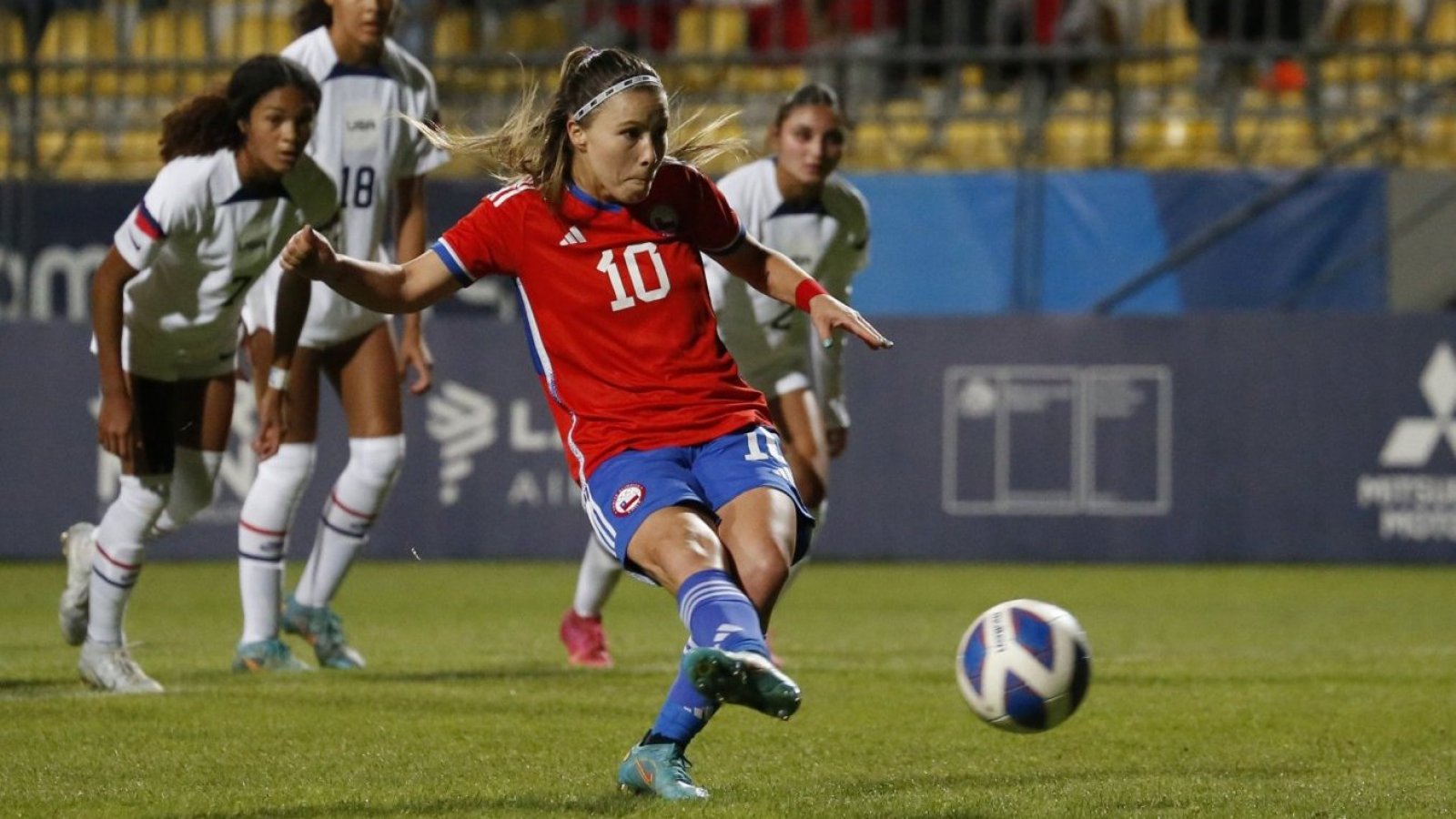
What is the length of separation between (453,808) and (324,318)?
3.43 meters

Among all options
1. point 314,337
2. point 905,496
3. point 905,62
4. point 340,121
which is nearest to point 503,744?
point 314,337

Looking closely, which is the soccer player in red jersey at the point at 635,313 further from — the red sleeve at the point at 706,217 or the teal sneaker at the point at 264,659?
the teal sneaker at the point at 264,659

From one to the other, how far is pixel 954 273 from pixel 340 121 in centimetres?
776

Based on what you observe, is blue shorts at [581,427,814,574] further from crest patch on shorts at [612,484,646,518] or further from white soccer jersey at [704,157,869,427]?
white soccer jersey at [704,157,869,427]

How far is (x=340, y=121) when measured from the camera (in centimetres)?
834

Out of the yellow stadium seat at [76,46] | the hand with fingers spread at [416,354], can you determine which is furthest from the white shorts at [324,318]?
the yellow stadium seat at [76,46]

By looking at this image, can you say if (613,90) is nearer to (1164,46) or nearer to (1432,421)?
(1432,421)

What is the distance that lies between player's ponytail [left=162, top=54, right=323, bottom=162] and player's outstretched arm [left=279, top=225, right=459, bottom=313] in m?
2.05

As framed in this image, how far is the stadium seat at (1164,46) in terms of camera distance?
16688mm

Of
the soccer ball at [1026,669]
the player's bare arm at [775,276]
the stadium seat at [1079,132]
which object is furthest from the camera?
the stadium seat at [1079,132]

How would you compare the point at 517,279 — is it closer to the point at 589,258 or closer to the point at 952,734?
the point at 589,258

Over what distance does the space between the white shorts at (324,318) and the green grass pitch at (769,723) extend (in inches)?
49.3

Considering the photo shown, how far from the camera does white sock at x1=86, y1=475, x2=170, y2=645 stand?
7.54 m

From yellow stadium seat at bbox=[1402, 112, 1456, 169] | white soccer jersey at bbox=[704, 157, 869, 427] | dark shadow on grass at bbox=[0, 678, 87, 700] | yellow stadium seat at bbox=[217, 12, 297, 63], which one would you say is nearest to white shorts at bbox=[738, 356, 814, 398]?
white soccer jersey at bbox=[704, 157, 869, 427]
